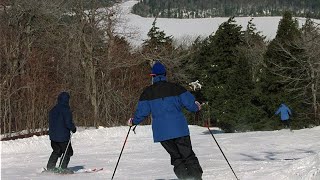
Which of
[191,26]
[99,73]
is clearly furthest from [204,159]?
[191,26]

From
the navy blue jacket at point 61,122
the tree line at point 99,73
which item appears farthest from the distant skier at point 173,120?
the tree line at point 99,73

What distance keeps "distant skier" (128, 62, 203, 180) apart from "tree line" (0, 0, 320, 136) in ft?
76.1

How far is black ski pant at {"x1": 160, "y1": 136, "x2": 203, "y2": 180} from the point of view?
6766 millimetres

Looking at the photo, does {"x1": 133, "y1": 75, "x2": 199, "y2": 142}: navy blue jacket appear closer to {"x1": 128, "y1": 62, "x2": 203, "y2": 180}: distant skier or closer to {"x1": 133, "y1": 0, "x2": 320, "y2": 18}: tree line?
{"x1": 128, "y1": 62, "x2": 203, "y2": 180}: distant skier

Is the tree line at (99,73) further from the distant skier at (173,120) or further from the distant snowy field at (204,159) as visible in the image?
the distant skier at (173,120)

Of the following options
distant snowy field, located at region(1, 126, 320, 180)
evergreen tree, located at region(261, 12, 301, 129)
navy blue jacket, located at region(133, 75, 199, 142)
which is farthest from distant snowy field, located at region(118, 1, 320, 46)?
navy blue jacket, located at region(133, 75, 199, 142)

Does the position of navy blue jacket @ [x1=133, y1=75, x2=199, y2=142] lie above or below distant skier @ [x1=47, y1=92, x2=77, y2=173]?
above

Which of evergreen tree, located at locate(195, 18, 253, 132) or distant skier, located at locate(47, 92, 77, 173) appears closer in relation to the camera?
distant skier, located at locate(47, 92, 77, 173)

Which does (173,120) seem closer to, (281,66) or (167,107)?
(167,107)

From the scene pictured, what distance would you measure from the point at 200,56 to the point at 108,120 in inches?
497

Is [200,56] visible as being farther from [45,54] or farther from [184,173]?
[184,173]

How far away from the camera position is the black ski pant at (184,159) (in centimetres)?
677

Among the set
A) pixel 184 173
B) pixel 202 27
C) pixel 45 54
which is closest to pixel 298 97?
pixel 45 54

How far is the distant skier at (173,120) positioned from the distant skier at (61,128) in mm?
4105
